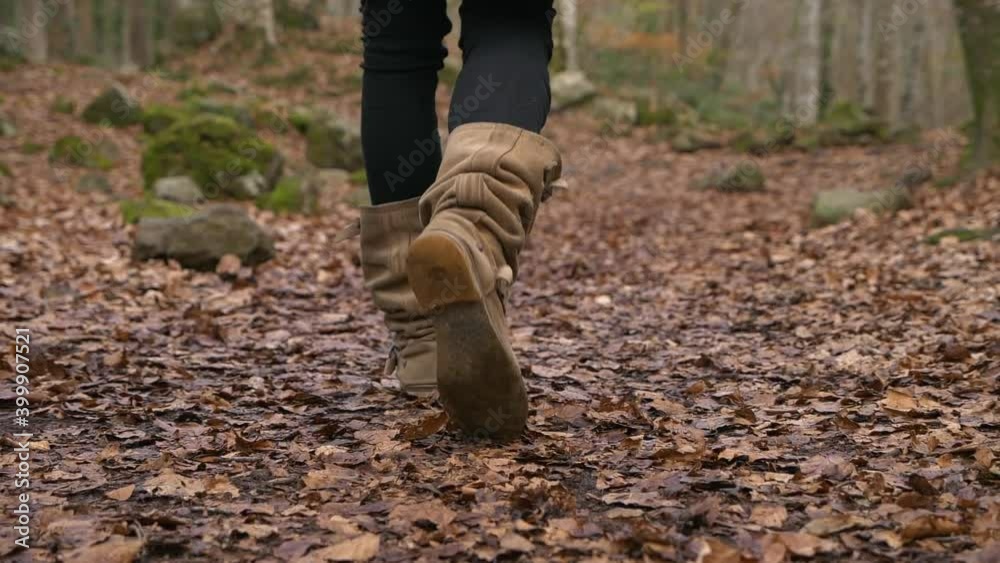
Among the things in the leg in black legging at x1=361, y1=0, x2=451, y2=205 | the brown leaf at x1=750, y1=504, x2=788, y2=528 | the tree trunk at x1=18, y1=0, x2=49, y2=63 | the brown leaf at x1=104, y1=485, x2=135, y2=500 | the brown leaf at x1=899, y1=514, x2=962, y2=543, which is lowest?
the brown leaf at x1=104, y1=485, x2=135, y2=500

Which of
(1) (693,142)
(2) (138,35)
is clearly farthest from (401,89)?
(2) (138,35)

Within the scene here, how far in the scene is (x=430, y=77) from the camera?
209cm

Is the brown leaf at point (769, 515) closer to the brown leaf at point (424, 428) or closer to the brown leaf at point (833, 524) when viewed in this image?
the brown leaf at point (833, 524)

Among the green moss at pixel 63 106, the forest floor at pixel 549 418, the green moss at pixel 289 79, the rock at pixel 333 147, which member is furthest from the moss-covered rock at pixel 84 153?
the green moss at pixel 289 79

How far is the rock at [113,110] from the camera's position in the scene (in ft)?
37.2

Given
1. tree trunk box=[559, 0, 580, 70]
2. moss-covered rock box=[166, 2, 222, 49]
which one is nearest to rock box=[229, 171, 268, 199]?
tree trunk box=[559, 0, 580, 70]

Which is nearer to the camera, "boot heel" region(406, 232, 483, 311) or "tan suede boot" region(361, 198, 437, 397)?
"boot heel" region(406, 232, 483, 311)

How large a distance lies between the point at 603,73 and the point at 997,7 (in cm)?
1673

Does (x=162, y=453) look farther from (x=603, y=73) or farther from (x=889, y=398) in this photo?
(x=603, y=73)

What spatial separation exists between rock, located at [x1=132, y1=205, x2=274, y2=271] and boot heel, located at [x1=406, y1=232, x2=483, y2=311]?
11.7 ft

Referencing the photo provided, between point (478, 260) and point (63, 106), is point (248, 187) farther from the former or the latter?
point (478, 260)

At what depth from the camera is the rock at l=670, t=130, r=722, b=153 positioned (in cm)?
1295

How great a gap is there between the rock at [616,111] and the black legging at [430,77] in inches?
521

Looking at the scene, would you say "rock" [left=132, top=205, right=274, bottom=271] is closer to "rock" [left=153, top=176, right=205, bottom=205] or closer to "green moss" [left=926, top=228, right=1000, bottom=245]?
"rock" [left=153, top=176, right=205, bottom=205]
